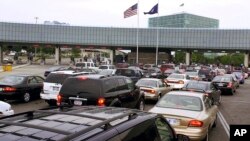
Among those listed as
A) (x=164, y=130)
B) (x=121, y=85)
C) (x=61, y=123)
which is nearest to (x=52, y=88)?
(x=121, y=85)

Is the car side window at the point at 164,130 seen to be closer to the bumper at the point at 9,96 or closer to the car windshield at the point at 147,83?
the bumper at the point at 9,96

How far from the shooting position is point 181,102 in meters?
10.6

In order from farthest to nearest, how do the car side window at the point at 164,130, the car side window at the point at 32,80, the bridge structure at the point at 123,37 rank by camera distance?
the bridge structure at the point at 123,37, the car side window at the point at 32,80, the car side window at the point at 164,130

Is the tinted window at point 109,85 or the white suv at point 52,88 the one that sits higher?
the tinted window at point 109,85

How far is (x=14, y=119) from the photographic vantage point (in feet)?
13.5

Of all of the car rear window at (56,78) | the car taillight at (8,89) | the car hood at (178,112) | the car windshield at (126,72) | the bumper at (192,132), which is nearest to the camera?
the bumper at (192,132)

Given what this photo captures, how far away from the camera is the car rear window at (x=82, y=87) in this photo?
1212 centimetres

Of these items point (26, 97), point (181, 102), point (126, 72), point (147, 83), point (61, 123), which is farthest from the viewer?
point (126, 72)

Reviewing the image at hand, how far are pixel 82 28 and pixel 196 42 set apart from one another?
33.4 metres

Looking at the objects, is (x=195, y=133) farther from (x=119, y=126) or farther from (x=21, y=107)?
(x=21, y=107)

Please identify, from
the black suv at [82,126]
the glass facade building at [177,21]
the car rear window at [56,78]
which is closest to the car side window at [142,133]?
the black suv at [82,126]

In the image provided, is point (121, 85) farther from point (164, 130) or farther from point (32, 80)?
point (164, 130)

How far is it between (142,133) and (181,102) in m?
6.47

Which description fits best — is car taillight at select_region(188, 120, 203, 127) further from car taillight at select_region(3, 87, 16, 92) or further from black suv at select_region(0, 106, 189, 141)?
car taillight at select_region(3, 87, 16, 92)
